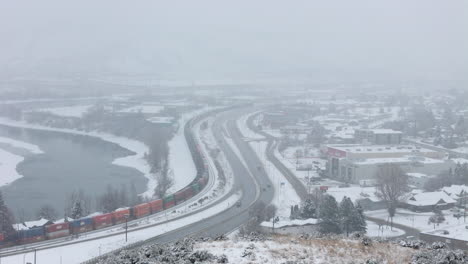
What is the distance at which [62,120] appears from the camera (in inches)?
614

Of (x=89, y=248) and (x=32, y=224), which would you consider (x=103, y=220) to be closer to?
(x=32, y=224)

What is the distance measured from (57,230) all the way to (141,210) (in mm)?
1063

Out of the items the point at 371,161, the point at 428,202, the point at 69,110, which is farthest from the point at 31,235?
the point at 69,110

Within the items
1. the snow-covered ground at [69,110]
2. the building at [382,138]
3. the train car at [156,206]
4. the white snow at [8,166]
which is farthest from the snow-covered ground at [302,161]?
the snow-covered ground at [69,110]

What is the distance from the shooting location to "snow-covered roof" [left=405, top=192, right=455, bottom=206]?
6.94 meters

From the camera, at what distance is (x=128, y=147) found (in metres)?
12.4

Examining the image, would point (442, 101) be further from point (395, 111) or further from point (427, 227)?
point (427, 227)

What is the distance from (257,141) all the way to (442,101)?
10.3 metres

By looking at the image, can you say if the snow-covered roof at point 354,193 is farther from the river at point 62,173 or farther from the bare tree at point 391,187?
the river at point 62,173

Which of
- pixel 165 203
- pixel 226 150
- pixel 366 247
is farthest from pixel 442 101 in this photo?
pixel 366 247

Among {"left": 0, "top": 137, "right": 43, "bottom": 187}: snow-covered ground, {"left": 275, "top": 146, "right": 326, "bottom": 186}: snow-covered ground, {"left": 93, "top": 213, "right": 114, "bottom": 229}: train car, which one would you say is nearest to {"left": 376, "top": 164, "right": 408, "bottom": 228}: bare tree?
{"left": 275, "top": 146, "right": 326, "bottom": 186}: snow-covered ground

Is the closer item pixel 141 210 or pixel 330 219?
pixel 330 219

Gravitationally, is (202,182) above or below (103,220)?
below

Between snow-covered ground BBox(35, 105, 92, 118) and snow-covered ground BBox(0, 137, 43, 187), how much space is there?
3623 mm
